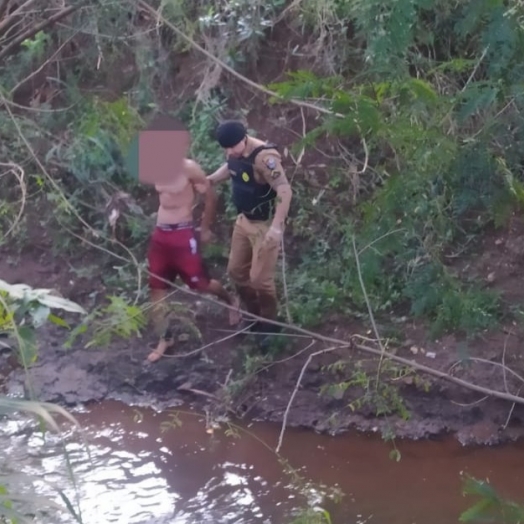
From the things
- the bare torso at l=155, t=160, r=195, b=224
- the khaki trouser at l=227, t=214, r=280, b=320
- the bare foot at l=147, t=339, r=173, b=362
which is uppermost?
the bare torso at l=155, t=160, r=195, b=224

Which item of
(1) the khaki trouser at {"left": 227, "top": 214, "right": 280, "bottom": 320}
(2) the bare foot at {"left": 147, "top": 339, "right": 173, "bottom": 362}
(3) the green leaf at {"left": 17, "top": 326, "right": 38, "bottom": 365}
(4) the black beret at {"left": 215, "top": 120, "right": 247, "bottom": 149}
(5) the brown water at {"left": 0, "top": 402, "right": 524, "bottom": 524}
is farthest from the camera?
(2) the bare foot at {"left": 147, "top": 339, "right": 173, "bottom": 362}

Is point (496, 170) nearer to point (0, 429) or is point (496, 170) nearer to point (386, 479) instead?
point (386, 479)

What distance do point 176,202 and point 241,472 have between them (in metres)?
1.79

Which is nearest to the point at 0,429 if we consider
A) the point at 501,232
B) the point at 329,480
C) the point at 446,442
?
the point at 329,480

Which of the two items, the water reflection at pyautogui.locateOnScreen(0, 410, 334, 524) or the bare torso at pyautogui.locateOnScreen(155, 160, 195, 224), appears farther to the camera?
the bare torso at pyautogui.locateOnScreen(155, 160, 195, 224)

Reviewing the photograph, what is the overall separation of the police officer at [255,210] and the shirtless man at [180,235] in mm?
159

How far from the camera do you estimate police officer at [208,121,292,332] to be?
543 cm

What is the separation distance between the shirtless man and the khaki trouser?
0.67ft

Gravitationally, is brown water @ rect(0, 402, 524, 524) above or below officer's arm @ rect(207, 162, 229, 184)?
below

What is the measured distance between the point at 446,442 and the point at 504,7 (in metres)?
3.21

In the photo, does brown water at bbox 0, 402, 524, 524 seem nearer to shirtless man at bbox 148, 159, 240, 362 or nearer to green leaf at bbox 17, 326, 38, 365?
shirtless man at bbox 148, 159, 240, 362

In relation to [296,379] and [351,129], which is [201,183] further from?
[351,129]

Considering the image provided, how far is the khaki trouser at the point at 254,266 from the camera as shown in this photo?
18.9ft

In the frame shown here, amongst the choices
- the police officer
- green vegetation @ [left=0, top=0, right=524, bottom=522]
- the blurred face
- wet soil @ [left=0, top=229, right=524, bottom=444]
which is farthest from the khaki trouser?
the blurred face
